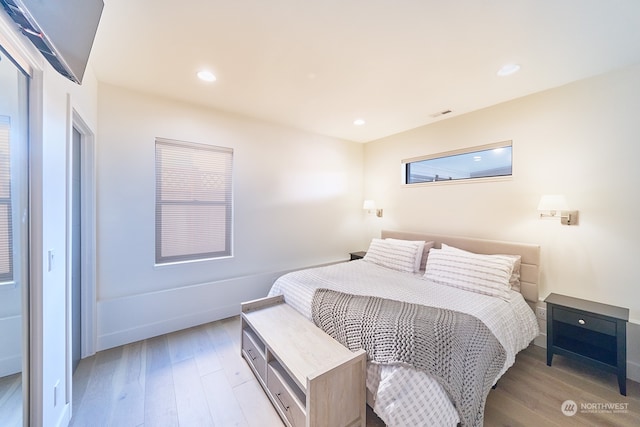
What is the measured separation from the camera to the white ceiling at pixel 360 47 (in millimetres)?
1465

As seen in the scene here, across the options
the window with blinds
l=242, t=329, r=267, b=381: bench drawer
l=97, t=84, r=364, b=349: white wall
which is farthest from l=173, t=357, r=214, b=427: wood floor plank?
the window with blinds

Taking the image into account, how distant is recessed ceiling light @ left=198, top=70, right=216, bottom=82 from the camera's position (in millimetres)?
2154

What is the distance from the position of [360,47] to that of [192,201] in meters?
2.40

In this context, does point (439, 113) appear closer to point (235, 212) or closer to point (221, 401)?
point (235, 212)

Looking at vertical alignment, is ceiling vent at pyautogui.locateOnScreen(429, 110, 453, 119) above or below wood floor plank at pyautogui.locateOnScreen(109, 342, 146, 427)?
above

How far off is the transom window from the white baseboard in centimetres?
264

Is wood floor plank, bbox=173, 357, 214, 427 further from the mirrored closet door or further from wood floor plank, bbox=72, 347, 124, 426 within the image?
the mirrored closet door

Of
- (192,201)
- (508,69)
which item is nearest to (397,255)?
(508,69)

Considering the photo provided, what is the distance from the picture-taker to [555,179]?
7.80 ft

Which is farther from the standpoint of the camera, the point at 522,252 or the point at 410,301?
the point at 522,252

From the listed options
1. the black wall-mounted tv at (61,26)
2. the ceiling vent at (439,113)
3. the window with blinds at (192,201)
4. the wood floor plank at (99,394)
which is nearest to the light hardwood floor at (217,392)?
the wood floor plank at (99,394)

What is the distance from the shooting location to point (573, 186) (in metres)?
2.28

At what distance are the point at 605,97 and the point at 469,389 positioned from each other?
269 centimetres

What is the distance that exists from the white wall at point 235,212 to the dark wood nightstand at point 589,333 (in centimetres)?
271
